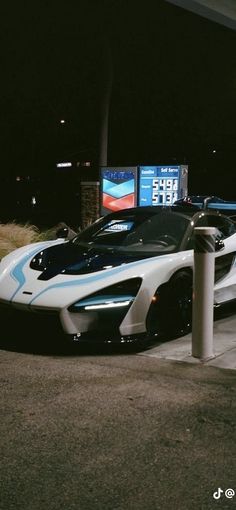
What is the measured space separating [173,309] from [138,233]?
3.77ft

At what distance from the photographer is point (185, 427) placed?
3.86 m

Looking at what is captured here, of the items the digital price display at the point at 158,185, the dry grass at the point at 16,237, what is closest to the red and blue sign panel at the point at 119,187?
the digital price display at the point at 158,185

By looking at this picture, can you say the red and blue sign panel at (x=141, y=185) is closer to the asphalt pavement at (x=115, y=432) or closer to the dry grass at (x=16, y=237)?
the dry grass at (x=16, y=237)

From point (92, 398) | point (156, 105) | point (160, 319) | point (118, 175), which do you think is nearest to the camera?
point (92, 398)

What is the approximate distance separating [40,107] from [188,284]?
33111mm

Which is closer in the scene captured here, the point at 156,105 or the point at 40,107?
the point at 156,105

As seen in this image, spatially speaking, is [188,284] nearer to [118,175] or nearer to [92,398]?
[92,398]

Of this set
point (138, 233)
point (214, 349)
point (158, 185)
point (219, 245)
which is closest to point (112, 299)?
point (214, 349)

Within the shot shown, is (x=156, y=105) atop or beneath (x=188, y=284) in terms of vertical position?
atop

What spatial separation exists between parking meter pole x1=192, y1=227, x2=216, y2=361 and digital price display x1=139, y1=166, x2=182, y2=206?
30.5 ft

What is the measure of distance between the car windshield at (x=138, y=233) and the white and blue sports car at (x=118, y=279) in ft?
0.04

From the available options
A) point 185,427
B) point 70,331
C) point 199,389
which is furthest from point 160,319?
point 185,427

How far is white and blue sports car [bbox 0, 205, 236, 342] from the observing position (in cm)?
546

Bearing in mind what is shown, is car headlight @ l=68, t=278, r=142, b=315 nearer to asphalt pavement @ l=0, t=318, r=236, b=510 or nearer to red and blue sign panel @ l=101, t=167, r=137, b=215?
asphalt pavement @ l=0, t=318, r=236, b=510
